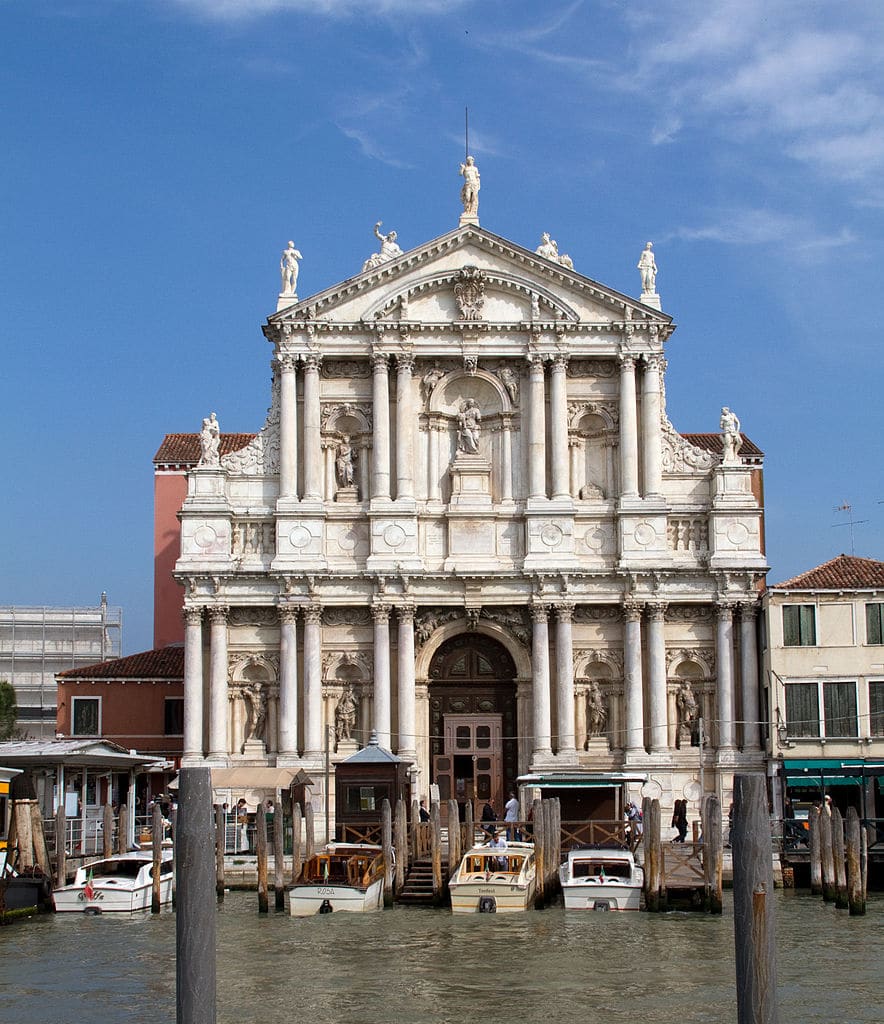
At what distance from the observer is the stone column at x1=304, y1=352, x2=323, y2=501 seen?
3681cm

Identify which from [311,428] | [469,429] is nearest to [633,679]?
[469,429]

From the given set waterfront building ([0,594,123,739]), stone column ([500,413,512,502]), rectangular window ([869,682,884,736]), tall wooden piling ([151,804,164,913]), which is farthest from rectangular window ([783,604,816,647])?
waterfront building ([0,594,123,739])

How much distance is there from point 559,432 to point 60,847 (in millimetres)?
14415

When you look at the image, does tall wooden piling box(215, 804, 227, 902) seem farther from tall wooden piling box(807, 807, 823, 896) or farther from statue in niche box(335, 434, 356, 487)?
tall wooden piling box(807, 807, 823, 896)

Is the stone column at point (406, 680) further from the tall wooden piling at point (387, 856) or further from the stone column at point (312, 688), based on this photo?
the tall wooden piling at point (387, 856)

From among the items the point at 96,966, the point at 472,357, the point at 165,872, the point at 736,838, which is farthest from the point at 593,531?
the point at 736,838

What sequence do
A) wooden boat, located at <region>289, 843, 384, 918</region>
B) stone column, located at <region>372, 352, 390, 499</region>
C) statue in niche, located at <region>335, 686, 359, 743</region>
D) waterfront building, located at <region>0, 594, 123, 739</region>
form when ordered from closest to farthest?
1. wooden boat, located at <region>289, 843, 384, 918</region>
2. statue in niche, located at <region>335, 686, 359, 743</region>
3. stone column, located at <region>372, 352, 390, 499</region>
4. waterfront building, located at <region>0, 594, 123, 739</region>

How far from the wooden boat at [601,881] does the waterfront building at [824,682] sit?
855cm

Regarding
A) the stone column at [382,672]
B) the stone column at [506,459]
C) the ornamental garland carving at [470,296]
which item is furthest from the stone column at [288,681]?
the ornamental garland carving at [470,296]

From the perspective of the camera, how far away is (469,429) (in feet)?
122

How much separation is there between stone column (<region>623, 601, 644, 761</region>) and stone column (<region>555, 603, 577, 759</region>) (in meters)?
1.16

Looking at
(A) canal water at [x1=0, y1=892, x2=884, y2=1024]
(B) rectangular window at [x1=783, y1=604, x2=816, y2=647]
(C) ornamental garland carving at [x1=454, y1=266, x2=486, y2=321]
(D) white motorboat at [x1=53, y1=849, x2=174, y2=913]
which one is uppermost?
(C) ornamental garland carving at [x1=454, y1=266, x2=486, y2=321]

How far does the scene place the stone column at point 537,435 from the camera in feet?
121

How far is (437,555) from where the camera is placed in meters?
37.0
